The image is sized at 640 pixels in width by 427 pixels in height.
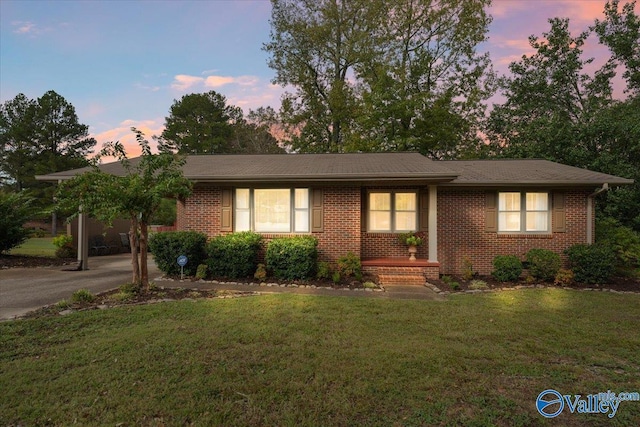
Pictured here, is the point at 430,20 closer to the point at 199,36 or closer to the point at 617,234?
the point at 199,36

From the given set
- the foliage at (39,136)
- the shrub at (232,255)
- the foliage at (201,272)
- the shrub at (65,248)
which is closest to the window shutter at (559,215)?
the shrub at (232,255)

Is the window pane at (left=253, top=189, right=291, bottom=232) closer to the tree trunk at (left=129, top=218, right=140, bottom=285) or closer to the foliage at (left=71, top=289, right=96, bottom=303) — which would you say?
the tree trunk at (left=129, top=218, right=140, bottom=285)

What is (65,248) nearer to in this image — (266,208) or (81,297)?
(81,297)

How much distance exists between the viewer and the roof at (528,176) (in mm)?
8656

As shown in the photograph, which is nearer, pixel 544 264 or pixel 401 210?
pixel 544 264

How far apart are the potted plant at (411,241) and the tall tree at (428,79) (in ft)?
35.8

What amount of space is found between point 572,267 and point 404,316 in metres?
6.38

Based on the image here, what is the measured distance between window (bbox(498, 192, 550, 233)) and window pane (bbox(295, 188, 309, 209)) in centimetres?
561

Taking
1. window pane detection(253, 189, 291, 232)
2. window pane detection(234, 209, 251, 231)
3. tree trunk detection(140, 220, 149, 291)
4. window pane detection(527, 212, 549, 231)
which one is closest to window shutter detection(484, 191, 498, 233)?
window pane detection(527, 212, 549, 231)

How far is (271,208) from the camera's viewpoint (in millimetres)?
9234

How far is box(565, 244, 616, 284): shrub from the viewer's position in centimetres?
810

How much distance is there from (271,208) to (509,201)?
6916 millimetres

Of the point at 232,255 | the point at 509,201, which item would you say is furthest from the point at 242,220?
the point at 509,201

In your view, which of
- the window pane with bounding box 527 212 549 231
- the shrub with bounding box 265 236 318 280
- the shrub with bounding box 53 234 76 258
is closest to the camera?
the shrub with bounding box 265 236 318 280
